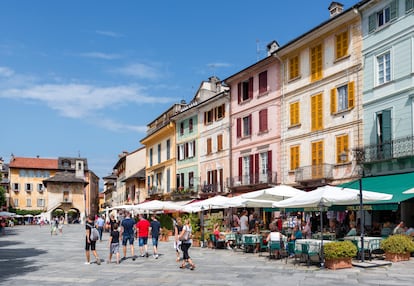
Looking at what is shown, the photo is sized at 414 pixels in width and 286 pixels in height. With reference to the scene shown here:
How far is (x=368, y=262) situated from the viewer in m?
15.0

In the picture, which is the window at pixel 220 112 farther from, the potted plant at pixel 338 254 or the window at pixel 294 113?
the potted plant at pixel 338 254

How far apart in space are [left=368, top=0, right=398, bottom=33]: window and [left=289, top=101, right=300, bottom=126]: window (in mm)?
6460

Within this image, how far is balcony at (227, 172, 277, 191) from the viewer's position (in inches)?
1188

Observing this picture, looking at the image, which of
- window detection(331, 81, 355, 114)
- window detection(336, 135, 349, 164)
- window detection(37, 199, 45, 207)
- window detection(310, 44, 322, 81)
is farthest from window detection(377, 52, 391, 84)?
window detection(37, 199, 45, 207)

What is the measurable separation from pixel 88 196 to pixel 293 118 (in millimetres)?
83271

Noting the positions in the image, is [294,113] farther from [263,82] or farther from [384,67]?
[384,67]

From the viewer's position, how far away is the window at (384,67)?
73.6ft

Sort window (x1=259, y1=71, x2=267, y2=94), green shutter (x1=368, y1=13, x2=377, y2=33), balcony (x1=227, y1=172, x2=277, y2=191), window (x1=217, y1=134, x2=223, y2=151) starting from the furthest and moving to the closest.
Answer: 1. window (x1=217, y1=134, x2=223, y2=151)
2. window (x1=259, y1=71, x2=267, y2=94)
3. balcony (x1=227, y1=172, x2=277, y2=191)
4. green shutter (x1=368, y1=13, x2=377, y2=33)

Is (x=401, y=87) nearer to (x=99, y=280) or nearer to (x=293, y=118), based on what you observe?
(x=293, y=118)

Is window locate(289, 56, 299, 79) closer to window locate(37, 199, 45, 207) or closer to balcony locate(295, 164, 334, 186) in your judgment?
balcony locate(295, 164, 334, 186)

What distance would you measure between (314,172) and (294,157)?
2.41m

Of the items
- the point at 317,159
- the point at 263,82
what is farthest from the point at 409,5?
the point at 263,82

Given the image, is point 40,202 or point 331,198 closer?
point 331,198

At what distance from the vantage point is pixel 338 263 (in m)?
14.1
